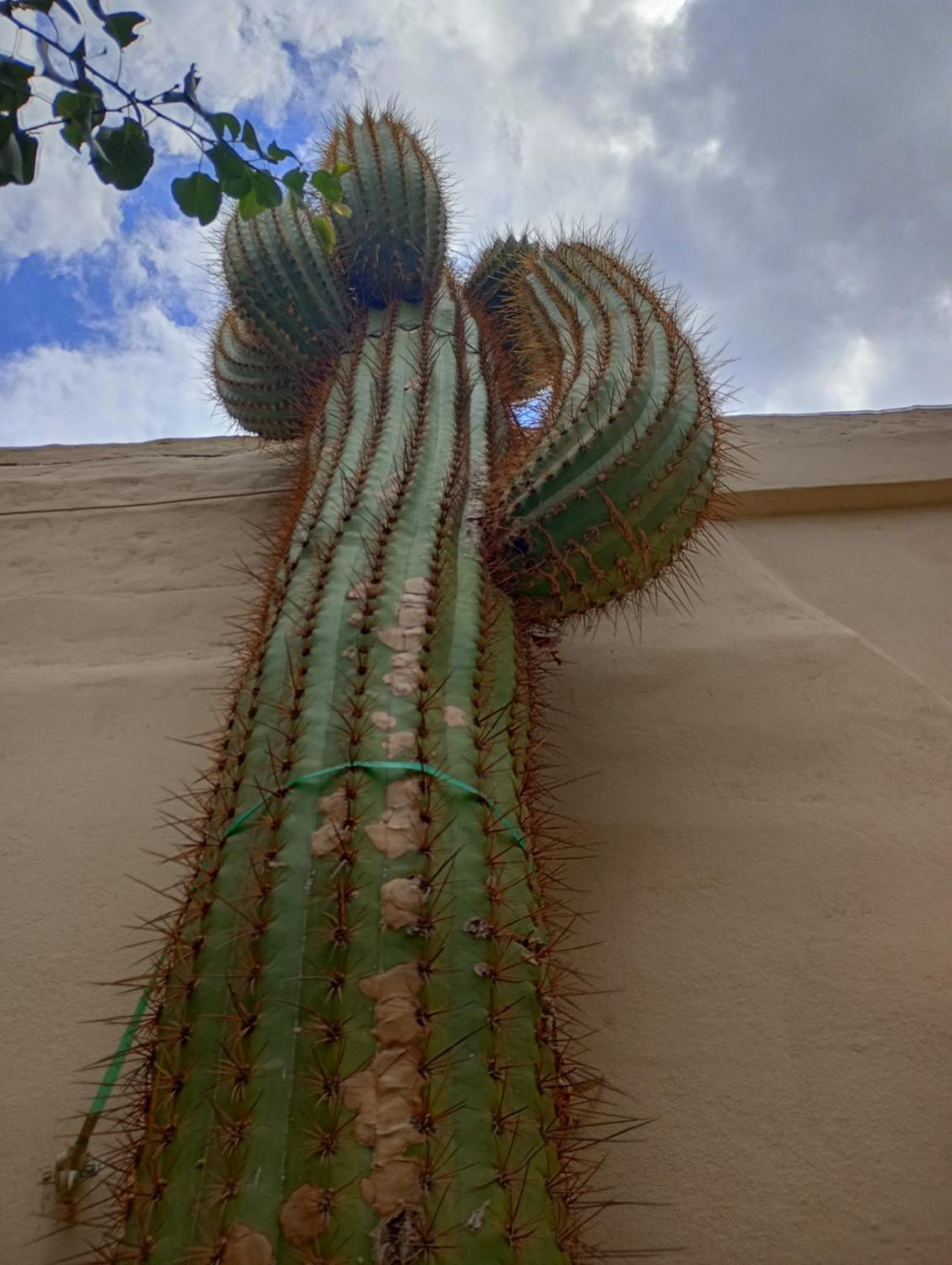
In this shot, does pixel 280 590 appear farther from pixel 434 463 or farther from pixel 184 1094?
pixel 184 1094

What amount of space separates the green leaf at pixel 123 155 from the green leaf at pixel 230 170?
0.28 feet

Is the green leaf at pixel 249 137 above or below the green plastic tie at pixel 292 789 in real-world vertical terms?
above

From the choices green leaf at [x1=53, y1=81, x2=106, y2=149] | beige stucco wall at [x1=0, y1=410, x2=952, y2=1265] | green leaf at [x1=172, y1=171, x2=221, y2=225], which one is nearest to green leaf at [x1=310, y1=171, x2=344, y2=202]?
green leaf at [x1=172, y1=171, x2=221, y2=225]

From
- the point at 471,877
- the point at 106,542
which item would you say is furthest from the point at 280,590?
the point at 106,542

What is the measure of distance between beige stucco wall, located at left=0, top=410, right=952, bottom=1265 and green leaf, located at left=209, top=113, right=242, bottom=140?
1.35 meters

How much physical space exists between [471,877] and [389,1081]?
10.9 inches

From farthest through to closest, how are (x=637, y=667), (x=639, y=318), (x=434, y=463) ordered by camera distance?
(x=637, y=667), (x=639, y=318), (x=434, y=463)

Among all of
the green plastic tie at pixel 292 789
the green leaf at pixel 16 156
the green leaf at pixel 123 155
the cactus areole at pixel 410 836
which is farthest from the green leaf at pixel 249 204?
the green plastic tie at pixel 292 789


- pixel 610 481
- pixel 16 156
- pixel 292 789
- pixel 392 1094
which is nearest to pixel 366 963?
pixel 392 1094

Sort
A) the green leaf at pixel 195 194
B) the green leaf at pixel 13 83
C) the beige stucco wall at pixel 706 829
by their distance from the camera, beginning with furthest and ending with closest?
the beige stucco wall at pixel 706 829
the green leaf at pixel 195 194
the green leaf at pixel 13 83

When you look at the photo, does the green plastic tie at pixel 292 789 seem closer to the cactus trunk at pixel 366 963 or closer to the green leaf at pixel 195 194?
the cactus trunk at pixel 366 963

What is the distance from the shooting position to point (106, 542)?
309 cm

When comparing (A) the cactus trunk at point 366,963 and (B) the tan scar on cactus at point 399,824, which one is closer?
(A) the cactus trunk at point 366,963

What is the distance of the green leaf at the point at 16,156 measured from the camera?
123 centimetres
